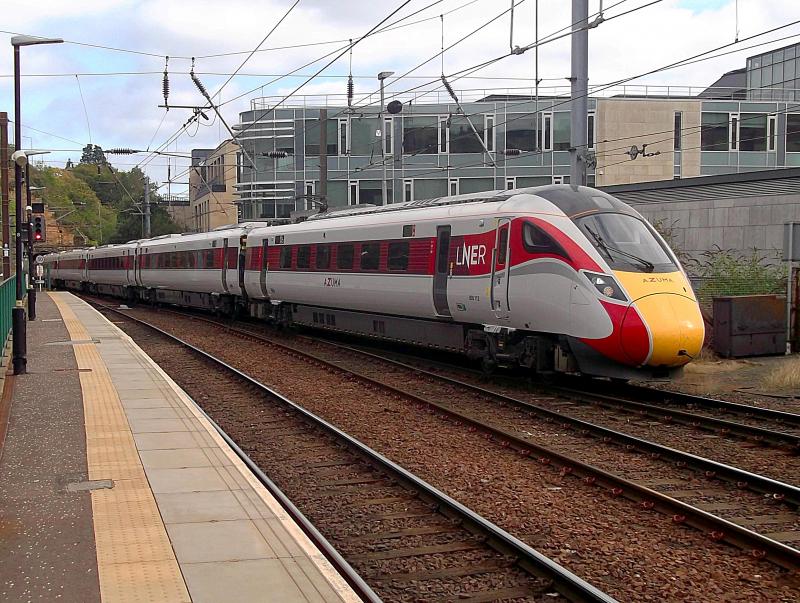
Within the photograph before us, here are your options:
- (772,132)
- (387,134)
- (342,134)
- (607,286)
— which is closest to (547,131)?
(387,134)


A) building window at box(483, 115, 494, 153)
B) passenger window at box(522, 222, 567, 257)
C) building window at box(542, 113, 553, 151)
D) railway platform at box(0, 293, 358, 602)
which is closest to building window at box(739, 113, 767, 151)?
building window at box(542, 113, 553, 151)

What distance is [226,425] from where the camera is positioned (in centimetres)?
1213

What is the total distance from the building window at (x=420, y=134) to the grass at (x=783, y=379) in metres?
31.3

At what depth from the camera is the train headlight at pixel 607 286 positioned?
12617 mm

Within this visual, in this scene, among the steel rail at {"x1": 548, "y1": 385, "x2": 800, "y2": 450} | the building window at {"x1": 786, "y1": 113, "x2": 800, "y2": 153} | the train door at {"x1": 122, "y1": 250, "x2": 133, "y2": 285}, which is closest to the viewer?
the steel rail at {"x1": 548, "y1": 385, "x2": 800, "y2": 450}

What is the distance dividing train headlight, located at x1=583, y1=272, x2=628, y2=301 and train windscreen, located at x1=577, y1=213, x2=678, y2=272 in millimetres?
270

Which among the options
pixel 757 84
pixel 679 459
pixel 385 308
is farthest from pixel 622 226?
pixel 757 84

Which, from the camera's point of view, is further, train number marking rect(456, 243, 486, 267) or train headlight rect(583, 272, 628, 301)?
train number marking rect(456, 243, 486, 267)

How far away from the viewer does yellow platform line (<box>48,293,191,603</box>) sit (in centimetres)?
532

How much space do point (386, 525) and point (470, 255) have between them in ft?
27.7

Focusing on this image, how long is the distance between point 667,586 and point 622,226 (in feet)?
27.3

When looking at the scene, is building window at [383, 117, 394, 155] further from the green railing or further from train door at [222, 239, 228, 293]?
the green railing

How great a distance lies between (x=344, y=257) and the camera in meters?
20.4

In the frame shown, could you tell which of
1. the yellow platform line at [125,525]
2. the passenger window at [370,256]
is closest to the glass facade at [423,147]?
the passenger window at [370,256]
